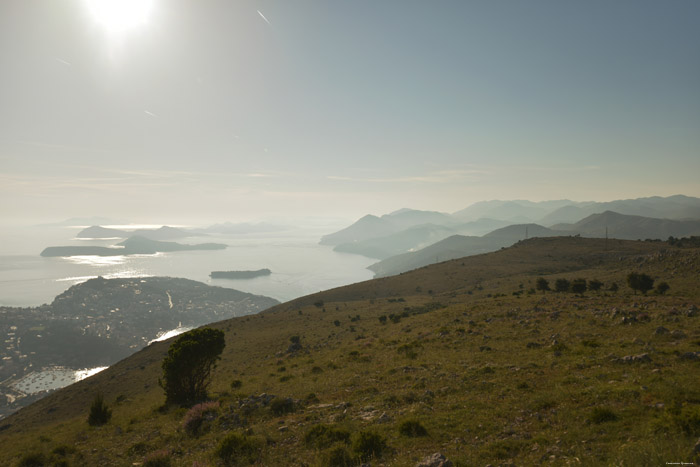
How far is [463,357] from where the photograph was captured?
22.7 meters

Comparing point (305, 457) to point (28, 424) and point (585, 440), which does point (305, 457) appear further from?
point (28, 424)

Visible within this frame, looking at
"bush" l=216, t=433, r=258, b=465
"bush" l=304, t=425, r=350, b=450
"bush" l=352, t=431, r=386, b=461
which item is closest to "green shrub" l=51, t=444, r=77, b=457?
"bush" l=216, t=433, r=258, b=465

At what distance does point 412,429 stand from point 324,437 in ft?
12.7

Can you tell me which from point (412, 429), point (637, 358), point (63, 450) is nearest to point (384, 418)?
point (412, 429)

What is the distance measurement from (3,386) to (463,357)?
235 meters

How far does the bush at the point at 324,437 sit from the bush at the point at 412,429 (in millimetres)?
2447

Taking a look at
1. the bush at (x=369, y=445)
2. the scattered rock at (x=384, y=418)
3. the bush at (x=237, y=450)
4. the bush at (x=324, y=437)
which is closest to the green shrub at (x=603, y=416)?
the bush at (x=369, y=445)

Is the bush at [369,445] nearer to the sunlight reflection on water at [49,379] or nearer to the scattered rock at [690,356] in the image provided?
the scattered rock at [690,356]

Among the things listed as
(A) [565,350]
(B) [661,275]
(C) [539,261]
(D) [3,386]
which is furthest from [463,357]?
(D) [3,386]

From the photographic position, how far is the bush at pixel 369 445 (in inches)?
447

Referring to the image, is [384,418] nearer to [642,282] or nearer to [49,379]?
[642,282]

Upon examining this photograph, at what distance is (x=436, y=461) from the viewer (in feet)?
31.2

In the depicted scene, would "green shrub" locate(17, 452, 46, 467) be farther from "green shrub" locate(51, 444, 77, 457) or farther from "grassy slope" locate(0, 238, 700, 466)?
"grassy slope" locate(0, 238, 700, 466)

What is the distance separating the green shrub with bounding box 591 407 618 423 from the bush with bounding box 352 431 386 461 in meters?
7.88
